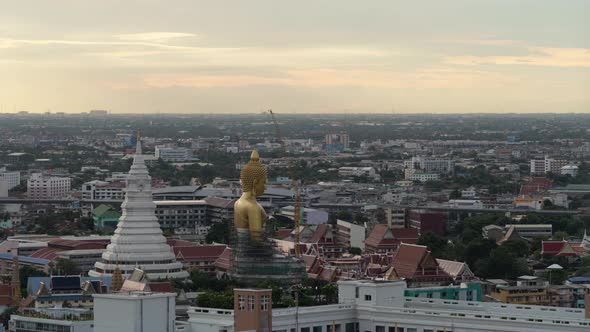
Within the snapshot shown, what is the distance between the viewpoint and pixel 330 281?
6344 centimetres

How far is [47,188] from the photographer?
146 metres

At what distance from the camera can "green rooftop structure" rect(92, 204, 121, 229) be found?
10394cm

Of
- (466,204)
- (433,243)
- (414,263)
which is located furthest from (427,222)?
(414,263)

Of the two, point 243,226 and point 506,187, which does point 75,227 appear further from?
point 506,187

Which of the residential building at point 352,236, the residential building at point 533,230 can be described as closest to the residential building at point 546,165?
the residential building at point 533,230

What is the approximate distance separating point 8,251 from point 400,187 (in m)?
79.2

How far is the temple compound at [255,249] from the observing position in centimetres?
6575

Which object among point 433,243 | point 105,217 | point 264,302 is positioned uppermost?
point 264,302

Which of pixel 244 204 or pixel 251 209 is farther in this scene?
pixel 244 204

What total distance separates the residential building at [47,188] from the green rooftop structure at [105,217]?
116 ft

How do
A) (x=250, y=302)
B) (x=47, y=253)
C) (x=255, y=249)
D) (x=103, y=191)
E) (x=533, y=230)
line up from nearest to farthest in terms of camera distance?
(x=250, y=302) < (x=255, y=249) < (x=47, y=253) < (x=533, y=230) < (x=103, y=191)

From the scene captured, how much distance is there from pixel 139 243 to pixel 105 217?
3669cm

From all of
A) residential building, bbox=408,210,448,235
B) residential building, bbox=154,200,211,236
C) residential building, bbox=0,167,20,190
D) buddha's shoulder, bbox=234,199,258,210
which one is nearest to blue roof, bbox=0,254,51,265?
buddha's shoulder, bbox=234,199,258,210

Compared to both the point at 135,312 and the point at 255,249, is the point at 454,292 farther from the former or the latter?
the point at 135,312
